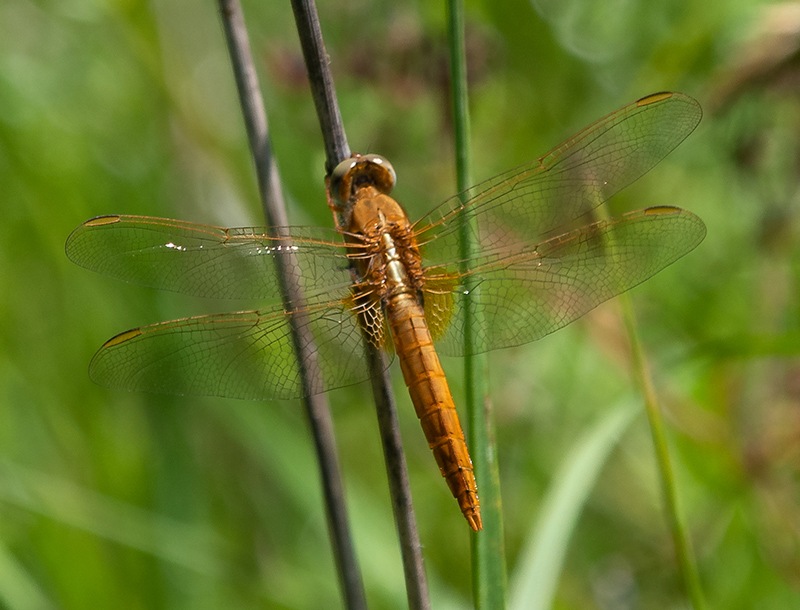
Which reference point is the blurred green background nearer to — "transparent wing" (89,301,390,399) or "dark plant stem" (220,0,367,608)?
"transparent wing" (89,301,390,399)

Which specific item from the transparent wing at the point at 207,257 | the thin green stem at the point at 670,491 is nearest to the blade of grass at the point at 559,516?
the thin green stem at the point at 670,491

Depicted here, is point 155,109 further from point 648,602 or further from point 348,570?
point 648,602

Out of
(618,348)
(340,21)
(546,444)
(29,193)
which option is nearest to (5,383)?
(29,193)

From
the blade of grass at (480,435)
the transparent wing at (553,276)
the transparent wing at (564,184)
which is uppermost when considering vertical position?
the transparent wing at (564,184)

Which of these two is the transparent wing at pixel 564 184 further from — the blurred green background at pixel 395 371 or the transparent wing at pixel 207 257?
the blurred green background at pixel 395 371

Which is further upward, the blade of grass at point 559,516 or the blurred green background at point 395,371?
the blurred green background at point 395,371

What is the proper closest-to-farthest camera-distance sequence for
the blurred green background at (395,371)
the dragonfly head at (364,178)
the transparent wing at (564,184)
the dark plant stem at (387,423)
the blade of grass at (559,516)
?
1. the dark plant stem at (387,423)
2. the dragonfly head at (364,178)
3. the blade of grass at (559,516)
4. the transparent wing at (564,184)
5. the blurred green background at (395,371)

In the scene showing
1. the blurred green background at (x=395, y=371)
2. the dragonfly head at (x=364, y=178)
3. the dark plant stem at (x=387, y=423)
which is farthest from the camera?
the blurred green background at (x=395, y=371)
